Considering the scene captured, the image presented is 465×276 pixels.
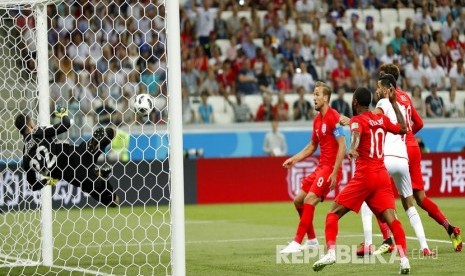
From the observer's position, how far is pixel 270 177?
20219mm

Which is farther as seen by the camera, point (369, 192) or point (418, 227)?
point (418, 227)

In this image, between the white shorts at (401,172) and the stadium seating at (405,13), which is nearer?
the white shorts at (401,172)

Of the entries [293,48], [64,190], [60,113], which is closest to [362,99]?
[60,113]

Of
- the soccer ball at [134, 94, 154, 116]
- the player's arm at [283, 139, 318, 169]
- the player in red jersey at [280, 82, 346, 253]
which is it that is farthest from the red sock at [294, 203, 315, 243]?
the soccer ball at [134, 94, 154, 116]

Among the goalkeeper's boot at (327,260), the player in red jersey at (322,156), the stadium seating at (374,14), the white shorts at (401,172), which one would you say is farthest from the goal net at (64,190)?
the stadium seating at (374,14)

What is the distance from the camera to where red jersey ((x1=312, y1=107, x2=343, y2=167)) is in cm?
1062

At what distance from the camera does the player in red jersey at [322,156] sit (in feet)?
34.4

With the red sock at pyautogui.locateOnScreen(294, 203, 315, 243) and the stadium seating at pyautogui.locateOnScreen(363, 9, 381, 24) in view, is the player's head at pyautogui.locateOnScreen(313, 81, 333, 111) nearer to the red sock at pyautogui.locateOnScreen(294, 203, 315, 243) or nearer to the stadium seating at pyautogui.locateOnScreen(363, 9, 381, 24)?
the red sock at pyautogui.locateOnScreen(294, 203, 315, 243)

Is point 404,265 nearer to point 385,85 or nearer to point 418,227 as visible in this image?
point 418,227

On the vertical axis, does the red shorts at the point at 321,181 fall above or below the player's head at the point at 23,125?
below

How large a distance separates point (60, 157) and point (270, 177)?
31.6ft

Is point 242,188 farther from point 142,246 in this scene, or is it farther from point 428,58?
point 142,246

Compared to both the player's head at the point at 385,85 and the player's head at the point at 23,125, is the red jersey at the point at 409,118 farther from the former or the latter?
the player's head at the point at 23,125

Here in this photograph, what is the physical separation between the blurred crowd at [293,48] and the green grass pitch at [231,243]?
12.2ft
